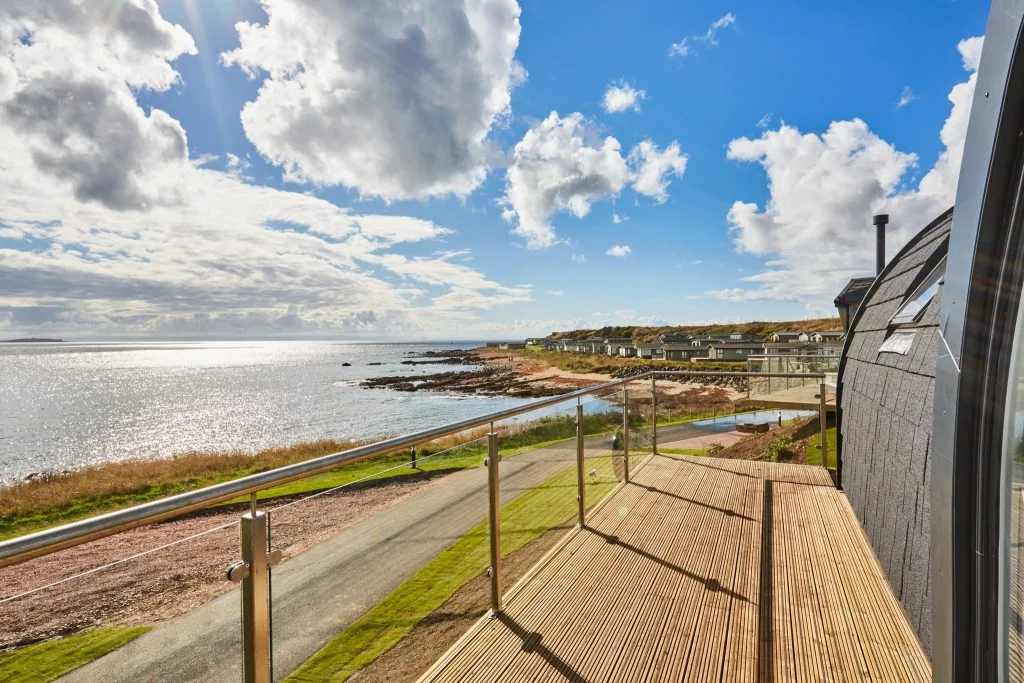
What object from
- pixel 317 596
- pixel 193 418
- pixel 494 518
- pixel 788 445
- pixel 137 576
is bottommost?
pixel 193 418

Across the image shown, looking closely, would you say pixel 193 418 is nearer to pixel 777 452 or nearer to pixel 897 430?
pixel 777 452

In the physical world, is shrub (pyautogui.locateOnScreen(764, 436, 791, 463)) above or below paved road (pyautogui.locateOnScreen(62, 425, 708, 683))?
below

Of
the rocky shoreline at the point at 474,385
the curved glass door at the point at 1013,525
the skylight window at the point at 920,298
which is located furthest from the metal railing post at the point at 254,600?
the rocky shoreline at the point at 474,385

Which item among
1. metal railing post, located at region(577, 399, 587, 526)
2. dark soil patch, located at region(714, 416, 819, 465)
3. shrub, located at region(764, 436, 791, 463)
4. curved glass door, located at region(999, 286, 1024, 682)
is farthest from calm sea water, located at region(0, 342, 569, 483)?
curved glass door, located at region(999, 286, 1024, 682)

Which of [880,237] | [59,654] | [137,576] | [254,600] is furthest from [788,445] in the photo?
[59,654]

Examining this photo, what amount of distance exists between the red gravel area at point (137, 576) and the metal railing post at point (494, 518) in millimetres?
1117

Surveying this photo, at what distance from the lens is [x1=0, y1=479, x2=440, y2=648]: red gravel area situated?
101 centimetres

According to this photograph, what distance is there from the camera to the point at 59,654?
991 mm

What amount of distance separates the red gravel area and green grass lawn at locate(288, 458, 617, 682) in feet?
1.22

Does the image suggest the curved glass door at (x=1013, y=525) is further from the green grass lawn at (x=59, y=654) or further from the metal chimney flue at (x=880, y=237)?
the metal chimney flue at (x=880, y=237)

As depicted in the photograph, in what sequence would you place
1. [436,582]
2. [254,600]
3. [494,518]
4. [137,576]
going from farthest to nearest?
1. [494,518]
2. [436,582]
3. [254,600]
4. [137,576]

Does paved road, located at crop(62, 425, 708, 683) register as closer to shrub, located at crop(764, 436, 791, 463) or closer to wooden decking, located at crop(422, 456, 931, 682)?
wooden decking, located at crop(422, 456, 931, 682)

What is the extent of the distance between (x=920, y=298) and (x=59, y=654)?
13.7 ft

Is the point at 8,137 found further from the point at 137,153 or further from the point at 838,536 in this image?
the point at 838,536
